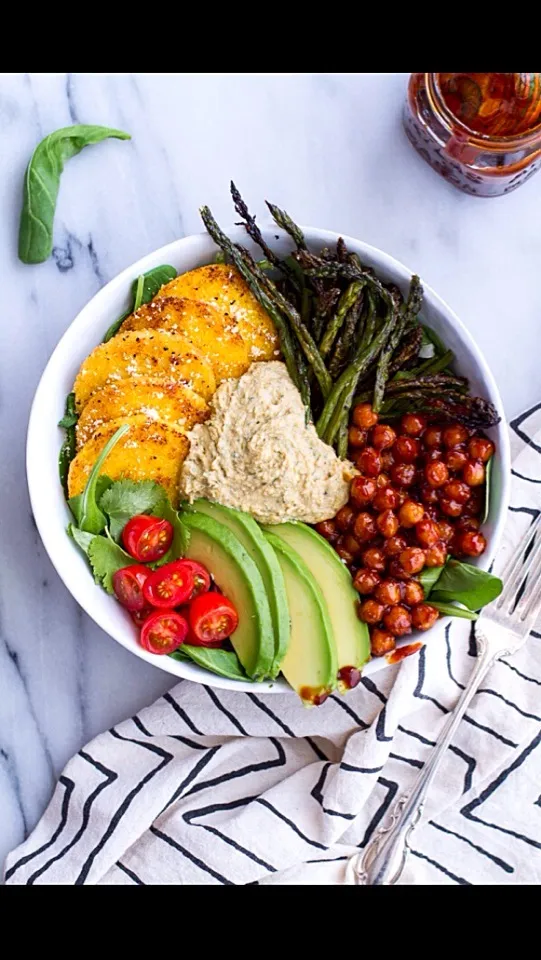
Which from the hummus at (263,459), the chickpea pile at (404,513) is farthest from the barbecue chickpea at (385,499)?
the hummus at (263,459)

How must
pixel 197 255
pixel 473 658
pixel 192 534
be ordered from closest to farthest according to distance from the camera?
pixel 192 534, pixel 197 255, pixel 473 658

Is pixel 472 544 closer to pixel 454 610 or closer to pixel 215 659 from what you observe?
pixel 454 610

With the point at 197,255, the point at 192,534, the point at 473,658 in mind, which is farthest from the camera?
the point at 473,658

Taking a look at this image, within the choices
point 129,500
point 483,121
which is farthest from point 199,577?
point 483,121

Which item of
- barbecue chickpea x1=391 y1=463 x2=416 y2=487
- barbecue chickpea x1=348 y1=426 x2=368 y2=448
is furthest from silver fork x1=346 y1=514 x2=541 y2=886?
barbecue chickpea x1=348 y1=426 x2=368 y2=448

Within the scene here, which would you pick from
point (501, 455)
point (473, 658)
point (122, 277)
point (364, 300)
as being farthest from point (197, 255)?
point (473, 658)

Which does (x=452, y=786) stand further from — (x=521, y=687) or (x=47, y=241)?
(x=47, y=241)
